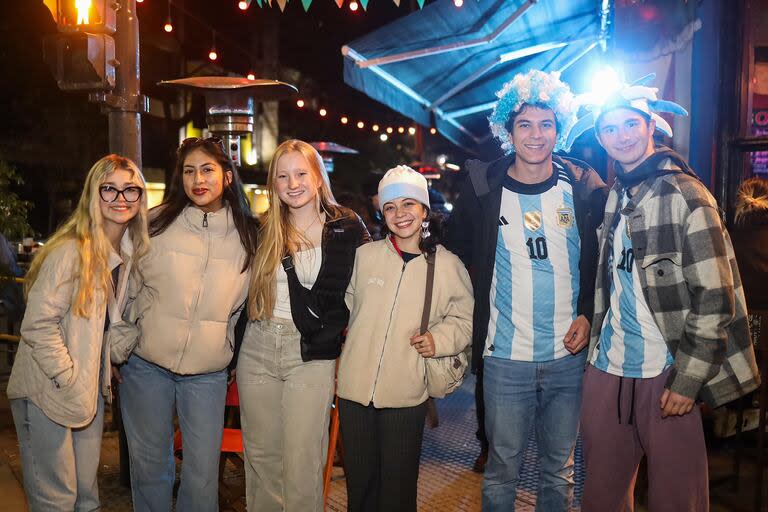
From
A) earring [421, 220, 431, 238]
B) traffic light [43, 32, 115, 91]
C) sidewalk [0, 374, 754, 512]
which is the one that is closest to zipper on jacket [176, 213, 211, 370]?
earring [421, 220, 431, 238]

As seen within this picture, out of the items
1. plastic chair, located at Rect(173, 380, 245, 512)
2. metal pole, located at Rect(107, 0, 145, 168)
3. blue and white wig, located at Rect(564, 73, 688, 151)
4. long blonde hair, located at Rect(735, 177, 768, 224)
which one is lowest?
plastic chair, located at Rect(173, 380, 245, 512)

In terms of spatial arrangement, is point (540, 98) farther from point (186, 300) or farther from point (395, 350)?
point (186, 300)

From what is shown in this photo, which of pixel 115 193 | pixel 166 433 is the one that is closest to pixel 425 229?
pixel 115 193

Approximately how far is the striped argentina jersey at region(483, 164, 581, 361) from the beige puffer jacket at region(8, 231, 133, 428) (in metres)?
1.94

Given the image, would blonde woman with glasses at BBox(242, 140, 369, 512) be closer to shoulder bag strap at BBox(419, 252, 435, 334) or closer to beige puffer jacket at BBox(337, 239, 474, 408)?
beige puffer jacket at BBox(337, 239, 474, 408)

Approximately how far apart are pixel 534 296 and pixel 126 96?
10.3 feet

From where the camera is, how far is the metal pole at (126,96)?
4.32 metres

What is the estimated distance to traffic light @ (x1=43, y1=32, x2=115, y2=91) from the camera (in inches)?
164

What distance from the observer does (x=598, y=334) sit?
2.99 m

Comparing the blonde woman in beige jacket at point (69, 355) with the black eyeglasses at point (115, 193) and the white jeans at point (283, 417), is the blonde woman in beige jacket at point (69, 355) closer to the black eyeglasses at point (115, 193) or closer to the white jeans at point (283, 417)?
the black eyeglasses at point (115, 193)

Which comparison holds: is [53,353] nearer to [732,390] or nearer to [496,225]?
[496,225]

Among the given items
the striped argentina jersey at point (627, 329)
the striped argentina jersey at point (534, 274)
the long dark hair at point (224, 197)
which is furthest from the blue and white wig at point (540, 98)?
the long dark hair at point (224, 197)

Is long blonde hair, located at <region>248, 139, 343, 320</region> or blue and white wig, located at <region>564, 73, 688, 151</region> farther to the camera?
long blonde hair, located at <region>248, 139, 343, 320</region>

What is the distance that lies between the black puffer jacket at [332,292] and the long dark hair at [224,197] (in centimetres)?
43
